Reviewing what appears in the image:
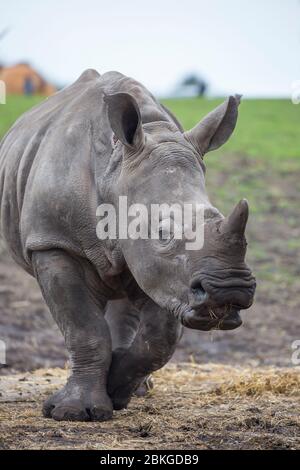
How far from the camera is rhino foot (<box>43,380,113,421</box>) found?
595 cm

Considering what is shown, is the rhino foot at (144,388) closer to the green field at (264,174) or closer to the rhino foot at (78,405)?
the rhino foot at (78,405)

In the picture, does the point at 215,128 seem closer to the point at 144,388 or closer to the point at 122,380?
the point at 122,380

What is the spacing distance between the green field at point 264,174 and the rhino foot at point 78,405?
7351 millimetres

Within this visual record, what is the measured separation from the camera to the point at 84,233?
6152 millimetres

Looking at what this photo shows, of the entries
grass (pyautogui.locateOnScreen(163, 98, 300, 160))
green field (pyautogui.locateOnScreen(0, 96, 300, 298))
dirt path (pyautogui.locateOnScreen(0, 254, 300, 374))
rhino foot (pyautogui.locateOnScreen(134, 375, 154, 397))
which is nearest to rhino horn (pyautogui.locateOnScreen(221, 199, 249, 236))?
rhino foot (pyautogui.locateOnScreen(134, 375, 154, 397))

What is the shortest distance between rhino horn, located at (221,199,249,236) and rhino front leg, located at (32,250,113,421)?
1400 mm

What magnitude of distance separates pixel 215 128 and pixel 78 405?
176 centimetres

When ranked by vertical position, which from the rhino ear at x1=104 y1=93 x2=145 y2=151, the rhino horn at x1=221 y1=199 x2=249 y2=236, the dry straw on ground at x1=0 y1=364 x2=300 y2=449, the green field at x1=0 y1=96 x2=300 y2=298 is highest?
the green field at x1=0 y1=96 x2=300 y2=298

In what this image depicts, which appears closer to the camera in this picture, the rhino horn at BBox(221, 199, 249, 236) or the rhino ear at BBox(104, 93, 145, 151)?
the rhino horn at BBox(221, 199, 249, 236)

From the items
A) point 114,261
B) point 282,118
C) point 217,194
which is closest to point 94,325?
point 114,261

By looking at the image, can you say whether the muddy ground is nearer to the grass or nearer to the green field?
the green field

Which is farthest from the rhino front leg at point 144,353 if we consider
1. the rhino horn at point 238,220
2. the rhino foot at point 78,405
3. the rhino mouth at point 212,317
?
the rhino horn at point 238,220

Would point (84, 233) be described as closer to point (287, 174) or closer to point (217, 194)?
point (217, 194)

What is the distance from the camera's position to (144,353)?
6188 mm
